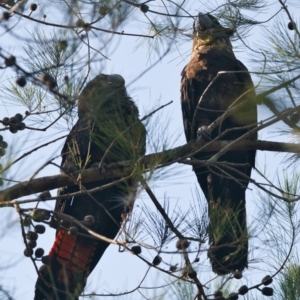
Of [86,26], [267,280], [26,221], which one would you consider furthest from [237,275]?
[86,26]

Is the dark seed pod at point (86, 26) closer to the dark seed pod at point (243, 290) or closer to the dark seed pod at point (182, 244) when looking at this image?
the dark seed pod at point (182, 244)

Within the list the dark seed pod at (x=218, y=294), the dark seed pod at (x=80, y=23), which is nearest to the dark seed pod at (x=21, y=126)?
the dark seed pod at (x=80, y=23)

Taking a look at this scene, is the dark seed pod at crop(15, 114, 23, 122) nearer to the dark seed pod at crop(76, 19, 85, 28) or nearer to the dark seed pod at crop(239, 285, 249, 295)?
the dark seed pod at crop(76, 19, 85, 28)

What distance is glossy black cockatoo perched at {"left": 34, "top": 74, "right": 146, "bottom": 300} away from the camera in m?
2.19

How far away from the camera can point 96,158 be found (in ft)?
12.4

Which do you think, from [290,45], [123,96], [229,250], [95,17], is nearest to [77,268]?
[229,250]

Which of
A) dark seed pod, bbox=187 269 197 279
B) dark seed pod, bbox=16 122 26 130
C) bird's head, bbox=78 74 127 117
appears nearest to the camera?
bird's head, bbox=78 74 127 117

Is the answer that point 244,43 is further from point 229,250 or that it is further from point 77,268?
point 77,268

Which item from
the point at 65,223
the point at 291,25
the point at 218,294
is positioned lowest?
the point at 218,294

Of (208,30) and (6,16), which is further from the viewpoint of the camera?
(208,30)

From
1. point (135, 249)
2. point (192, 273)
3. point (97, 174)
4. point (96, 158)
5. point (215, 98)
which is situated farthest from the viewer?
point (215, 98)

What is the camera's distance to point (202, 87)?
4.21 metres

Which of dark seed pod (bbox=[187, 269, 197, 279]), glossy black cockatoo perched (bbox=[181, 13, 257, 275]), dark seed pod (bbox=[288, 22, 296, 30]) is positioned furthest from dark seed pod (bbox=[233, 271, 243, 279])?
glossy black cockatoo perched (bbox=[181, 13, 257, 275])

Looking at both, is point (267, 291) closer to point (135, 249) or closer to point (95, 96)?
point (135, 249)
